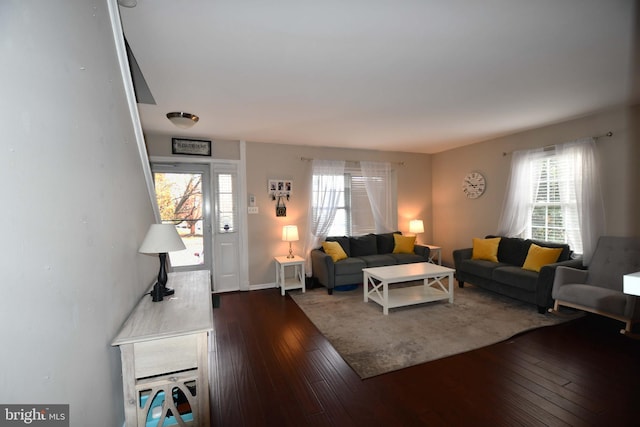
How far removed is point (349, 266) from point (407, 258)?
1.10m

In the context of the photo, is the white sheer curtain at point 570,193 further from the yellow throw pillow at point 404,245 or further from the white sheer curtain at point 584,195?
the yellow throw pillow at point 404,245

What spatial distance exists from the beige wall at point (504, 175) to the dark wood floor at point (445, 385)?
60.1 inches

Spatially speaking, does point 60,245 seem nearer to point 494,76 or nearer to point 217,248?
point 494,76

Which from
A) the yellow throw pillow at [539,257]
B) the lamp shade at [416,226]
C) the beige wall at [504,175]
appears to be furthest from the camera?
the lamp shade at [416,226]

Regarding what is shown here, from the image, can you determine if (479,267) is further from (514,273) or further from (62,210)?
(62,210)

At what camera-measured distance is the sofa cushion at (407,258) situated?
15.3ft

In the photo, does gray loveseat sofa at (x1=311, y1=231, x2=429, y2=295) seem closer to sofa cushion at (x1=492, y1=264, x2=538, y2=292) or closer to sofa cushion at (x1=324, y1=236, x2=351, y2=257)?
sofa cushion at (x1=324, y1=236, x2=351, y2=257)

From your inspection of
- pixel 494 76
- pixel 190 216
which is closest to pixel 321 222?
pixel 190 216

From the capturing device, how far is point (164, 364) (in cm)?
141

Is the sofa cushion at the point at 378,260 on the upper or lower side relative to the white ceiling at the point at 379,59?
lower

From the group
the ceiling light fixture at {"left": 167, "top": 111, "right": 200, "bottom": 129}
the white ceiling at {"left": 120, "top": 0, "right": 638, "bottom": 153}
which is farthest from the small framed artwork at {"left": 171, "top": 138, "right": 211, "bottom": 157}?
the ceiling light fixture at {"left": 167, "top": 111, "right": 200, "bottom": 129}

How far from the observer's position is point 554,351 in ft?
8.24

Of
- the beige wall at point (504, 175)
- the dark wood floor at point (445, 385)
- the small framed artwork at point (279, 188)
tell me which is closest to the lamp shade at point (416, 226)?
the beige wall at point (504, 175)

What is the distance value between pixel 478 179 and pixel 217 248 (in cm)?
459
